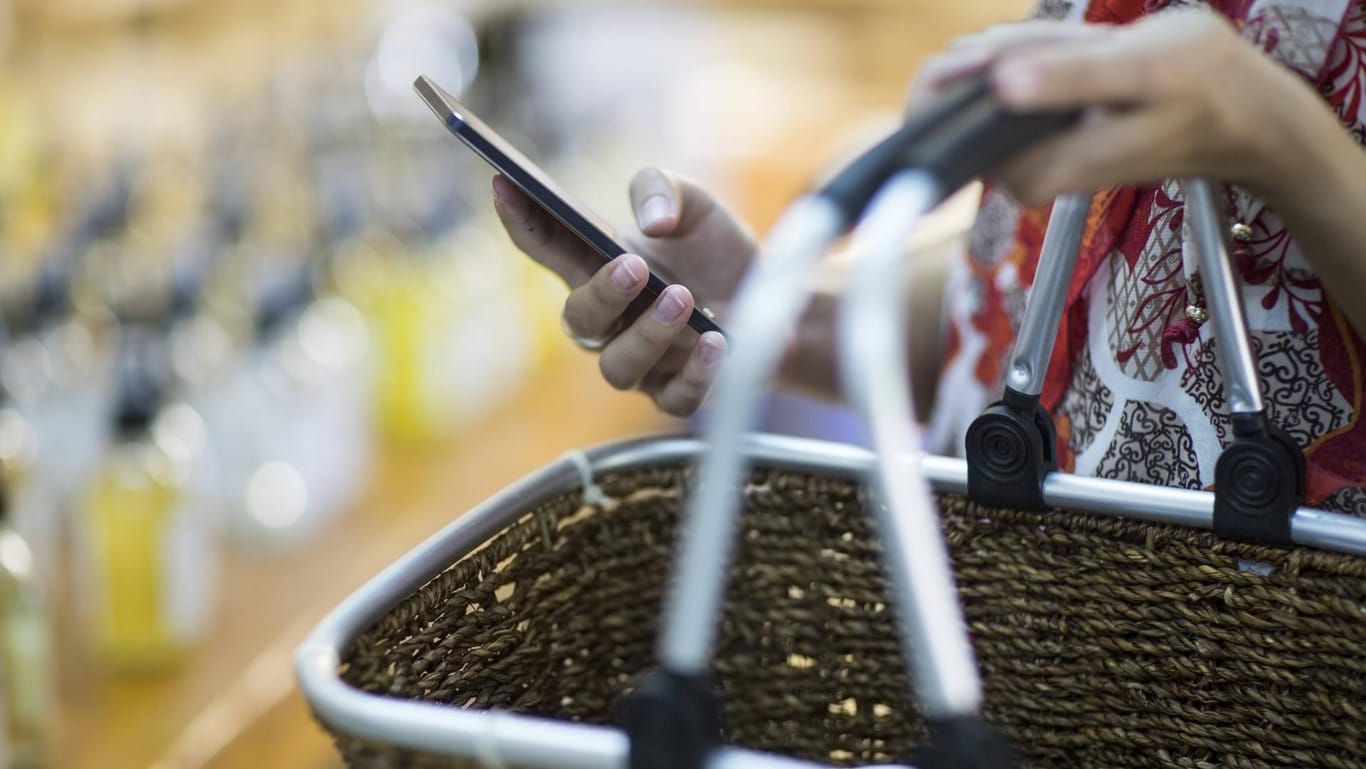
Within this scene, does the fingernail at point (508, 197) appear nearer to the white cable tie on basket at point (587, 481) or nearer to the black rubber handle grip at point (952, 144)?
the white cable tie on basket at point (587, 481)

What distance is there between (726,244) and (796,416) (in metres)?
1.27

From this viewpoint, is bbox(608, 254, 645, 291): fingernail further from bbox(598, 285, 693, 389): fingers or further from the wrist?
the wrist

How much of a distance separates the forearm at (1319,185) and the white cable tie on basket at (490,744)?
274 millimetres

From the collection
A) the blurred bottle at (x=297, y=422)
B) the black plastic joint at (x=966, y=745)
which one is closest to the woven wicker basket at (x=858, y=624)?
the black plastic joint at (x=966, y=745)

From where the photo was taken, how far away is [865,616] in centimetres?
63

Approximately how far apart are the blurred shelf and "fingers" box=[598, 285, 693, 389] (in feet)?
1.56

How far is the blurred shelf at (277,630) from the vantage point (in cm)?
90

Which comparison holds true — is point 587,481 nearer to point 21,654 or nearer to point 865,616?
point 865,616

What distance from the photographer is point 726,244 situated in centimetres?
68

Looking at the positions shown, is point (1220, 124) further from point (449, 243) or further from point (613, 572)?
point (449, 243)

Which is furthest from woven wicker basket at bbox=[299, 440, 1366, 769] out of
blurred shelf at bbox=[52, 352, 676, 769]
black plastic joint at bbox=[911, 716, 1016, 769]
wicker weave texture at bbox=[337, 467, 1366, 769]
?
blurred shelf at bbox=[52, 352, 676, 769]

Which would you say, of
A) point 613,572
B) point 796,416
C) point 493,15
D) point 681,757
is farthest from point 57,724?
point 493,15

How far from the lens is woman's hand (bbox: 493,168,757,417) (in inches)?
21.8

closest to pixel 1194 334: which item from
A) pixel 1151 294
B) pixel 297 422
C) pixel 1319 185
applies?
pixel 1151 294
